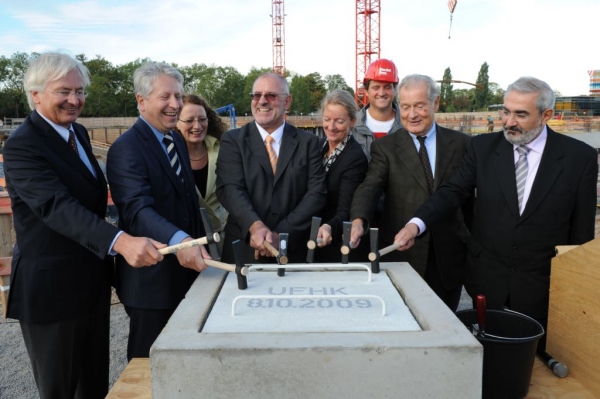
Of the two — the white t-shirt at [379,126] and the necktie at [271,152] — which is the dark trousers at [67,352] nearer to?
the necktie at [271,152]

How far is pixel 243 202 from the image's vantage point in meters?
3.12

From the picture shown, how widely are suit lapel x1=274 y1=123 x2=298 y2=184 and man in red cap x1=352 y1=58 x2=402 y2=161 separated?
79 centimetres

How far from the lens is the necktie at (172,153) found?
288 centimetres

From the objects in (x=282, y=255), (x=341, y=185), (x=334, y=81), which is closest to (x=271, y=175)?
(x=341, y=185)

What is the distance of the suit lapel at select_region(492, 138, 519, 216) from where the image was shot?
105 inches

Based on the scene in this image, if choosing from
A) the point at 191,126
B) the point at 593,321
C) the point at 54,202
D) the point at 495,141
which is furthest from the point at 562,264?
the point at 191,126

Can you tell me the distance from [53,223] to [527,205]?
234 cm

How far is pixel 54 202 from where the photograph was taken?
7.43 ft

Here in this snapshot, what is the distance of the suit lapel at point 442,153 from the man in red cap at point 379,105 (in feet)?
2.45

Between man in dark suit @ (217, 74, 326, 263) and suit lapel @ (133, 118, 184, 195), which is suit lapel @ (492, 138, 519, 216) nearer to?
man in dark suit @ (217, 74, 326, 263)

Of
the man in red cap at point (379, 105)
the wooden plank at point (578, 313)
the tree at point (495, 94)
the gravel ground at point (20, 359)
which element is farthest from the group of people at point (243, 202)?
the tree at point (495, 94)

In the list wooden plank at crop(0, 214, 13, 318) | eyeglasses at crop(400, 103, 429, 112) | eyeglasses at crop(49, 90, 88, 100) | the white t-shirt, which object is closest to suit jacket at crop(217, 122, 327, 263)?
eyeglasses at crop(400, 103, 429, 112)

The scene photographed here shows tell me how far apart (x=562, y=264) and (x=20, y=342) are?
477 cm

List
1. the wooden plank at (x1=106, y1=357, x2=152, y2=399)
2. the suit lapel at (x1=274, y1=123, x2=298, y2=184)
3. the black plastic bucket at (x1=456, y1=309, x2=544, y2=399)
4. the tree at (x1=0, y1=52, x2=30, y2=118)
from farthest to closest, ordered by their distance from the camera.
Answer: the tree at (x1=0, y1=52, x2=30, y2=118)
the suit lapel at (x1=274, y1=123, x2=298, y2=184)
the wooden plank at (x1=106, y1=357, x2=152, y2=399)
the black plastic bucket at (x1=456, y1=309, x2=544, y2=399)
